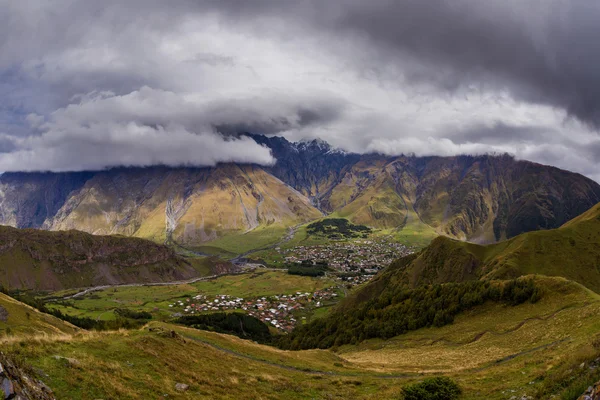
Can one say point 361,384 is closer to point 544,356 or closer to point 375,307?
point 544,356

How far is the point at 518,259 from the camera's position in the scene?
383 feet

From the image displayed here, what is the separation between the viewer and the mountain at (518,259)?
111 meters

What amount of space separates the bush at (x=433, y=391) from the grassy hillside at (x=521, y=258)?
92.3 metres

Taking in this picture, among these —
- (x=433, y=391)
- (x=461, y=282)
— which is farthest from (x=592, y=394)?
(x=461, y=282)

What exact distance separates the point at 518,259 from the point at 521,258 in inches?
55.3

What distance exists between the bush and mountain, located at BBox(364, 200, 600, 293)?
9118 centimetres

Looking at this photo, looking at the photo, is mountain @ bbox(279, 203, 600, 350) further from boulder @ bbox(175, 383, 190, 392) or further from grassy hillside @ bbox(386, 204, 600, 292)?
boulder @ bbox(175, 383, 190, 392)

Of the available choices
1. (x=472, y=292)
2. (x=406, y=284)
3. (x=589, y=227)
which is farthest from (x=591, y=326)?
(x=589, y=227)

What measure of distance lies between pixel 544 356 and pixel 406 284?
112568 millimetres

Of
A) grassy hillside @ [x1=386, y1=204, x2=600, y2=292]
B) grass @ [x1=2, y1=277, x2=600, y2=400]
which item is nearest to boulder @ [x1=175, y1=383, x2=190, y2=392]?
grass @ [x1=2, y1=277, x2=600, y2=400]

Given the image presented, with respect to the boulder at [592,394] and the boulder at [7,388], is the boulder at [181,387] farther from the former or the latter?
the boulder at [592,394]

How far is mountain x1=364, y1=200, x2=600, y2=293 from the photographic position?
11075 centimetres

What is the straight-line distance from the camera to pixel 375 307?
10762cm

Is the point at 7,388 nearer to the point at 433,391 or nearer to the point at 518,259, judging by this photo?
the point at 433,391
